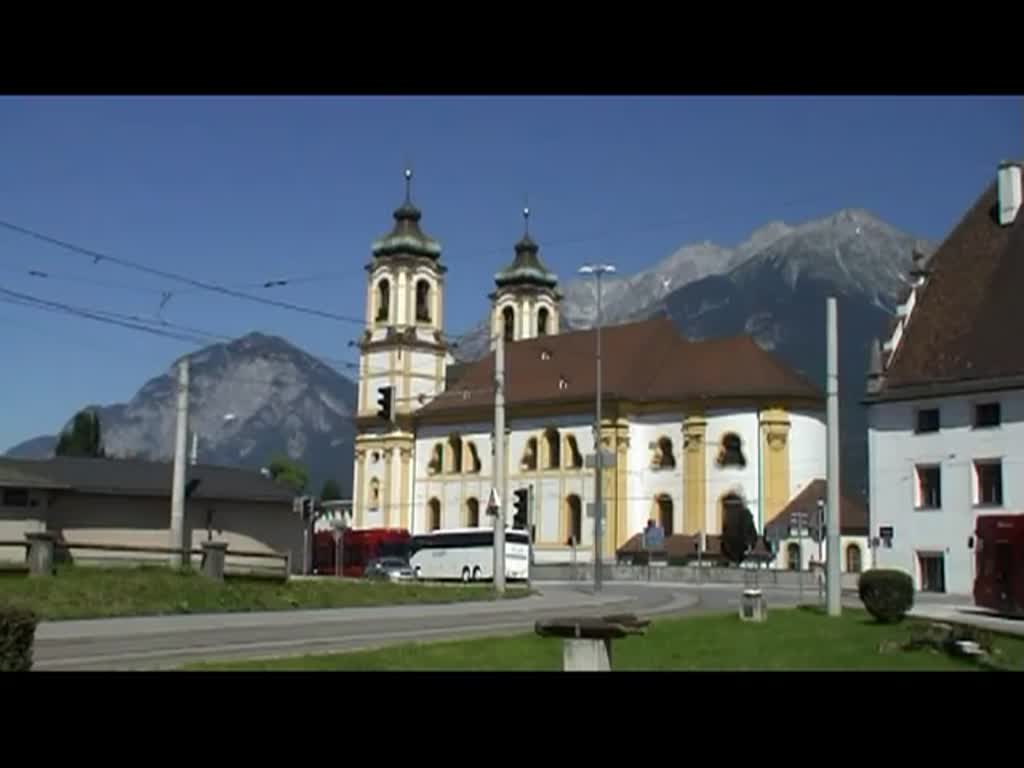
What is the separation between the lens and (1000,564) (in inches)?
1268

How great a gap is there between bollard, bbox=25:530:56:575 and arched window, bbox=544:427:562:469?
58.9 m

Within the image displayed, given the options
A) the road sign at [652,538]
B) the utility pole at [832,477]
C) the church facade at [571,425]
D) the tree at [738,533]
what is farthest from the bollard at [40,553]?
the tree at [738,533]

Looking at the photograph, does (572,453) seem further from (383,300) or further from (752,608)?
(752,608)

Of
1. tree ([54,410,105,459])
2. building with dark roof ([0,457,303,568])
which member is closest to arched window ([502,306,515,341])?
tree ([54,410,105,459])

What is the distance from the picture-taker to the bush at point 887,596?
79.4 ft

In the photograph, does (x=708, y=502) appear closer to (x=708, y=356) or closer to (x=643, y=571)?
(x=708, y=356)

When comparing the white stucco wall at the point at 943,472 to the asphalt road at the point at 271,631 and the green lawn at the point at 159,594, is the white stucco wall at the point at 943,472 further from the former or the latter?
the green lawn at the point at 159,594

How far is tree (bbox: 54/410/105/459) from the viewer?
9794cm
